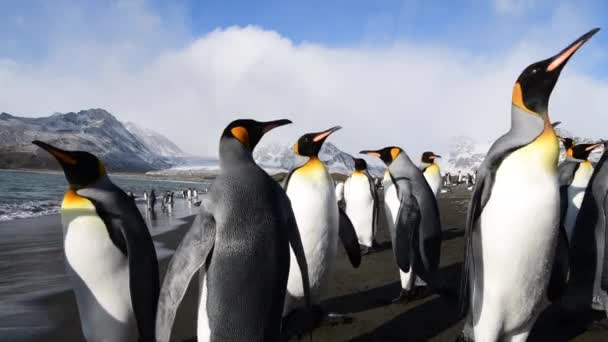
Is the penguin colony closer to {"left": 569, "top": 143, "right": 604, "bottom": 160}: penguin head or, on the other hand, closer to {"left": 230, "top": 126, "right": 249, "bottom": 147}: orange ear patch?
{"left": 230, "top": 126, "right": 249, "bottom": 147}: orange ear patch

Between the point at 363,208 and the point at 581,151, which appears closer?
the point at 581,151

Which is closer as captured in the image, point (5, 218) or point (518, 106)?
point (518, 106)

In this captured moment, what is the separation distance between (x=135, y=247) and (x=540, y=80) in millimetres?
2607

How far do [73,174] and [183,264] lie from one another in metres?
1.29

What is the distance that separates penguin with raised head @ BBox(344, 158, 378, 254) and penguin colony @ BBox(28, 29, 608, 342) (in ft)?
13.6

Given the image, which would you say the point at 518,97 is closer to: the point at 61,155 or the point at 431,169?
the point at 61,155

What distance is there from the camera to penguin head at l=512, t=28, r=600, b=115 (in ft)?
7.97

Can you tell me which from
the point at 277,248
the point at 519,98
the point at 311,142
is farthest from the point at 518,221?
the point at 311,142

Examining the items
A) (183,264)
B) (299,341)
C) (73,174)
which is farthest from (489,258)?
(73,174)

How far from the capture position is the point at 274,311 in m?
2.12

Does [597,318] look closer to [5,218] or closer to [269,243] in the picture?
[269,243]

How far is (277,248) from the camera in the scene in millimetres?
2145

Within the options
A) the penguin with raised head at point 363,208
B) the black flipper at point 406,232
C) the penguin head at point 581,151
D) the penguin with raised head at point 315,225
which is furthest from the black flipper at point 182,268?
the penguin with raised head at point 363,208

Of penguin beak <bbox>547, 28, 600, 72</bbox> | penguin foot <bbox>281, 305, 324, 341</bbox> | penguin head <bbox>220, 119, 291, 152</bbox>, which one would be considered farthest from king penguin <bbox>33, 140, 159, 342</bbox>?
penguin beak <bbox>547, 28, 600, 72</bbox>
